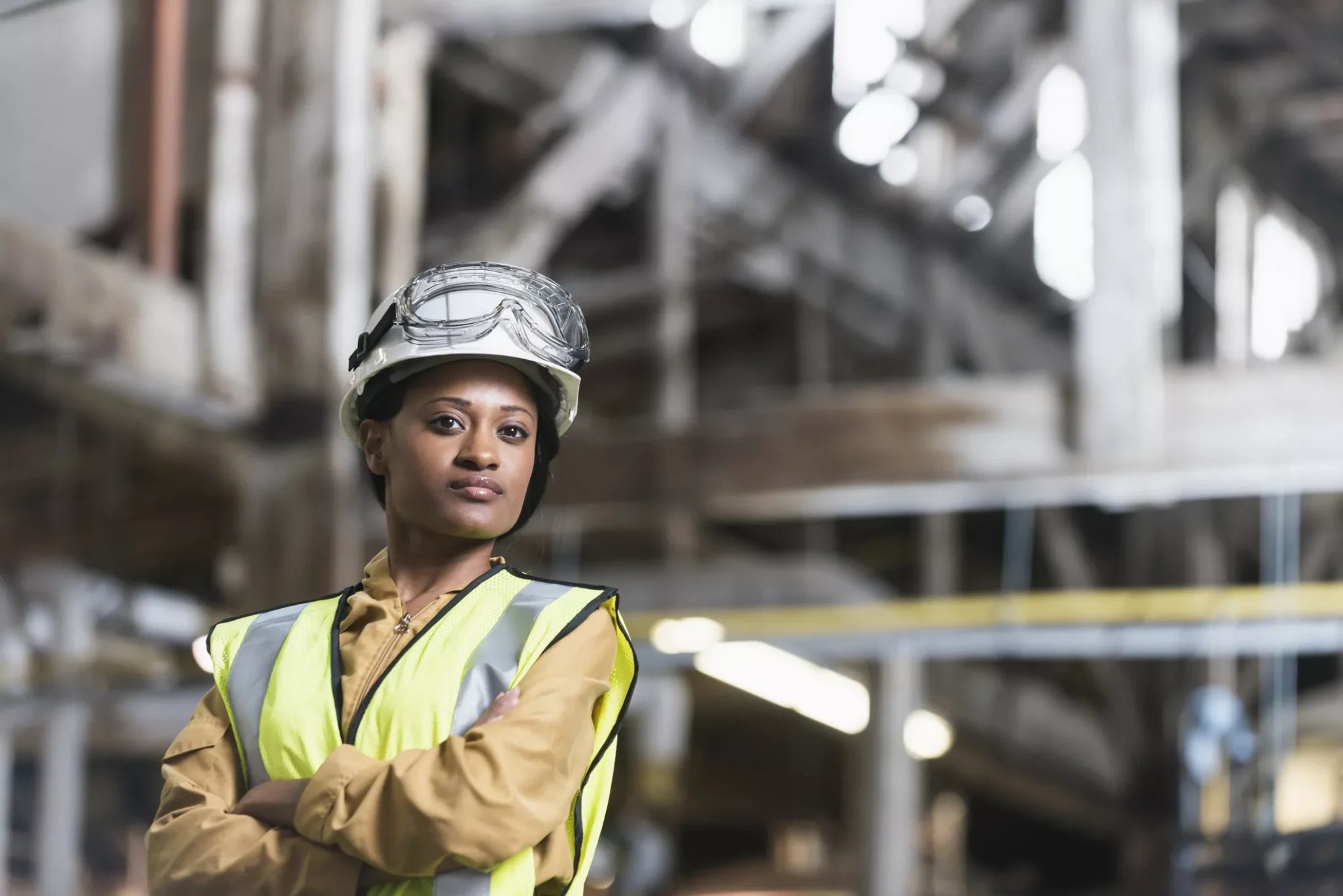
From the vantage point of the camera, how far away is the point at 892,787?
26.9ft

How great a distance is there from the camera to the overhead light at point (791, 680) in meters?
8.33

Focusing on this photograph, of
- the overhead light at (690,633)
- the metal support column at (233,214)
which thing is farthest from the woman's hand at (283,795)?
the overhead light at (690,633)

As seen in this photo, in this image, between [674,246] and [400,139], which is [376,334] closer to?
[400,139]

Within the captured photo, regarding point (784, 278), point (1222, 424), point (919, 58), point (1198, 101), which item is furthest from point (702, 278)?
point (1222, 424)

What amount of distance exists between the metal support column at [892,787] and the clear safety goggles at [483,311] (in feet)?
20.1

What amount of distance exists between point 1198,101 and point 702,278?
252 cm

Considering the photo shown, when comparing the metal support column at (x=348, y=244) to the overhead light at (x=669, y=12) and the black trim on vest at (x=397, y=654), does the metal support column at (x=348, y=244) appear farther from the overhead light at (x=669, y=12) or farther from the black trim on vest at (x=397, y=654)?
the black trim on vest at (x=397, y=654)

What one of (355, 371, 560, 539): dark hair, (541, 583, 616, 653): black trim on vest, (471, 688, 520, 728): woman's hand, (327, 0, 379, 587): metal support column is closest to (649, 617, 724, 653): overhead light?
(327, 0, 379, 587): metal support column

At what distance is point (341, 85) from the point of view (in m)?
6.56

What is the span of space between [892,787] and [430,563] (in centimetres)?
639

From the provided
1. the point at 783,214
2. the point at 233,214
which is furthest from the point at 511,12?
the point at 783,214

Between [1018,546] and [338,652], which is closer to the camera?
[338,652]

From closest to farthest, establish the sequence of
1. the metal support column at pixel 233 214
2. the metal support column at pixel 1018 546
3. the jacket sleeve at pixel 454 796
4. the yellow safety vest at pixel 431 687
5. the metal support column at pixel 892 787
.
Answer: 1. the jacket sleeve at pixel 454 796
2. the yellow safety vest at pixel 431 687
3. the metal support column at pixel 233 214
4. the metal support column at pixel 892 787
5. the metal support column at pixel 1018 546

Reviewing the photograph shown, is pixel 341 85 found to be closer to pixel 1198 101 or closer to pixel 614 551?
pixel 614 551
